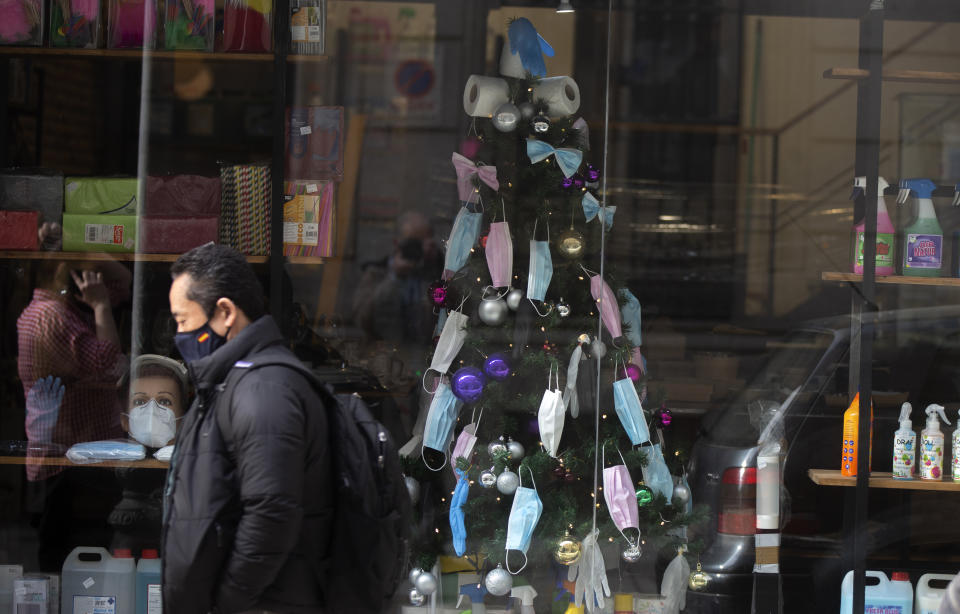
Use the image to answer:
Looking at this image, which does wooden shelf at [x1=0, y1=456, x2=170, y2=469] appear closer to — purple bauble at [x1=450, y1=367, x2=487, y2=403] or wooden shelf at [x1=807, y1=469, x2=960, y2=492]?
purple bauble at [x1=450, y1=367, x2=487, y2=403]

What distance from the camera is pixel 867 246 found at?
13.0 feet

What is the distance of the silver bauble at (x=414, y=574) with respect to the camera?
396 cm

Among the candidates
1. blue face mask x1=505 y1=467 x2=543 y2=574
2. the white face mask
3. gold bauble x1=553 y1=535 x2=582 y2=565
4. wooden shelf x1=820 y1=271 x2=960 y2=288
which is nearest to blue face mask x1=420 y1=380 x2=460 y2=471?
blue face mask x1=505 y1=467 x2=543 y2=574

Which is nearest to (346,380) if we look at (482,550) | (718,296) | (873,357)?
(482,550)

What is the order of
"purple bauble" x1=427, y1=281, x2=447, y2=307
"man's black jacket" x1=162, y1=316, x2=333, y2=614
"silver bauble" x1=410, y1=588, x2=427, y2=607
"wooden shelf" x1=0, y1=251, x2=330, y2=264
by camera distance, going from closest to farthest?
1. "man's black jacket" x1=162, y1=316, x2=333, y2=614
2. "silver bauble" x1=410, y1=588, x2=427, y2=607
3. "purple bauble" x1=427, y1=281, x2=447, y2=307
4. "wooden shelf" x1=0, y1=251, x2=330, y2=264

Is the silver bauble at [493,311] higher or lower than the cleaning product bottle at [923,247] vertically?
lower

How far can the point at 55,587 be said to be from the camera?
4184mm

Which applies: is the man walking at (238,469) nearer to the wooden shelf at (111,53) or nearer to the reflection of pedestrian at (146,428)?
the reflection of pedestrian at (146,428)

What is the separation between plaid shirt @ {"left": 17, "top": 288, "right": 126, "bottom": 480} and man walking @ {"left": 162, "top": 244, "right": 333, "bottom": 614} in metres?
1.74

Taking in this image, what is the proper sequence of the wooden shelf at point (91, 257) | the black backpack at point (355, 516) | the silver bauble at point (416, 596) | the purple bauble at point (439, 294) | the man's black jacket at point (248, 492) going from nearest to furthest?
the man's black jacket at point (248, 492), the black backpack at point (355, 516), the silver bauble at point (416, 596), the purple bauble at point (439, 294), the wooden shelf at point (91, 257)

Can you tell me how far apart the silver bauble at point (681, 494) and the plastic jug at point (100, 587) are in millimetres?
2202

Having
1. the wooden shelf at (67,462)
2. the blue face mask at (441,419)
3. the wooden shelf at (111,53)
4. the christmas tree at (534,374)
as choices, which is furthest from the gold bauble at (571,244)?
the wooden shelf at (67,462)

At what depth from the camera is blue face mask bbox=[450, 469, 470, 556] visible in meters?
3.94

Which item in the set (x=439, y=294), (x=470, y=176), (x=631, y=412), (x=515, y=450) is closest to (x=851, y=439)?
(x=631, y=412)
